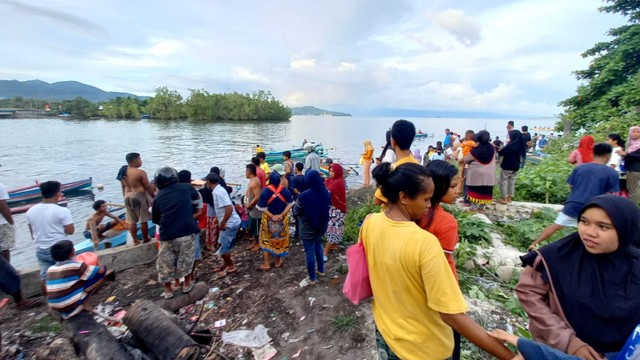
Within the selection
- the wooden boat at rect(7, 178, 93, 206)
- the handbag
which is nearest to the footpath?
the handbag

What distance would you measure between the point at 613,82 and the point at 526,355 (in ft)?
51.5

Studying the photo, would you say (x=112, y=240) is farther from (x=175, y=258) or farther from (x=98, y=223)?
(x=175, y=258)

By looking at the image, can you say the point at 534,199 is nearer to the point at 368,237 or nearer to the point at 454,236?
the point at 454,236

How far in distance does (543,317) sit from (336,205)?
148 inches

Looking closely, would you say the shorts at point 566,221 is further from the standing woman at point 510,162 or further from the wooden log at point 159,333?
the wooden log at point 159,333

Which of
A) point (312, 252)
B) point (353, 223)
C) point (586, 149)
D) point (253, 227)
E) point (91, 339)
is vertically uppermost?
point (586, 149)

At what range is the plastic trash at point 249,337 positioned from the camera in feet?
11.1

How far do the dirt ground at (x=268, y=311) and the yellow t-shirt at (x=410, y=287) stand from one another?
1.69 meters

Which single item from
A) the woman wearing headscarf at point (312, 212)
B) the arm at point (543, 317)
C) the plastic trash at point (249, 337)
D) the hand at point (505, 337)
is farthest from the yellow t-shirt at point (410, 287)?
the woman wearing headscarf at point (312, 212)

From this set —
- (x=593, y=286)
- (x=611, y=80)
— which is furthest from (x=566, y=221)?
(x=611, y=80)

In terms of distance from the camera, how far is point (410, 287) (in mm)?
1515

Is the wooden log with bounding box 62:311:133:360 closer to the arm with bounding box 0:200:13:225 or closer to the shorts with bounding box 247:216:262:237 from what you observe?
the arm with bounding box 0:200:13:225

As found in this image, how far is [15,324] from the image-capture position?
399 cm

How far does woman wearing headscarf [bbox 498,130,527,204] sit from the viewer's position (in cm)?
628
